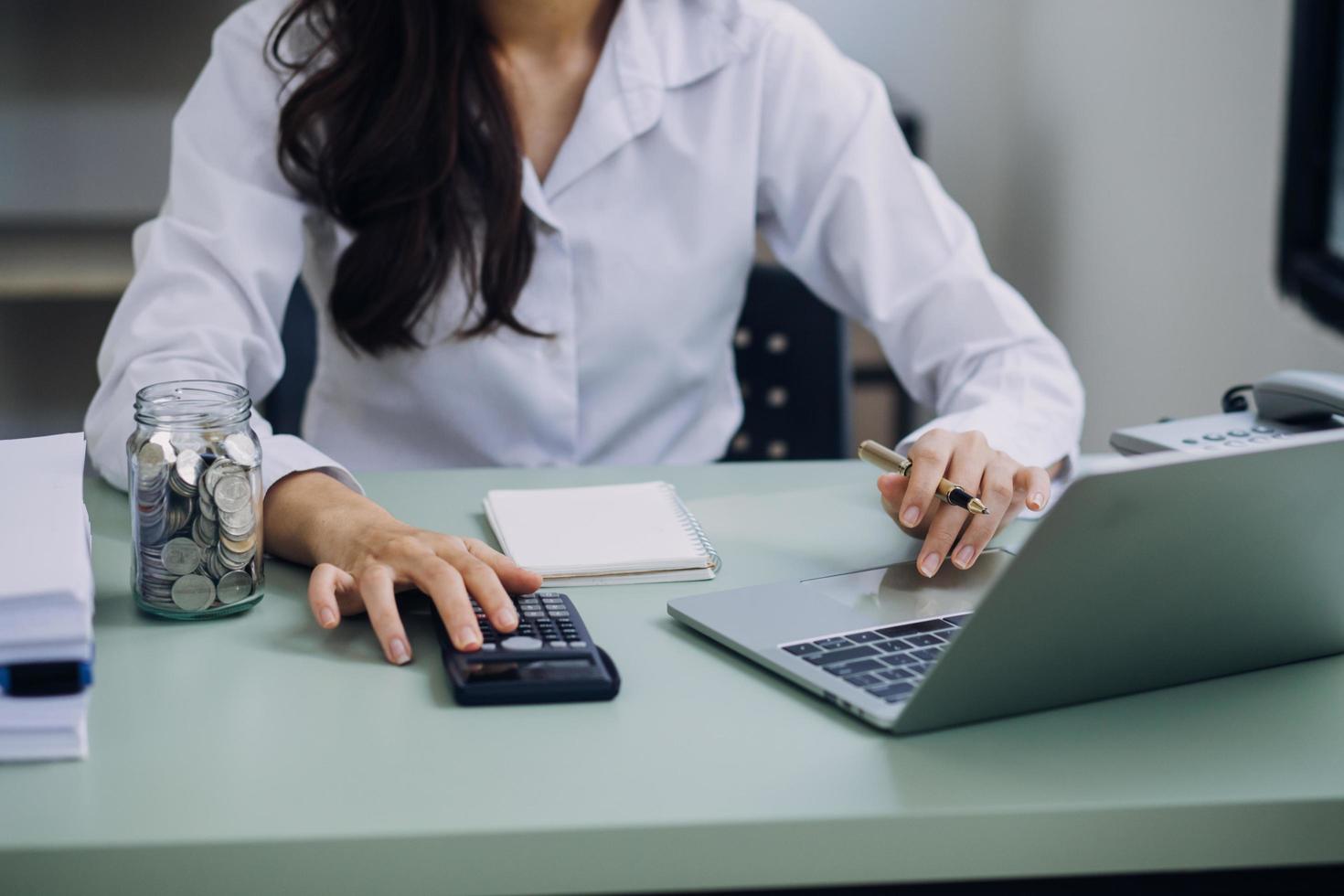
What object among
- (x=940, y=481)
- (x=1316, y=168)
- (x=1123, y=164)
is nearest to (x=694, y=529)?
(x=940, y=481)

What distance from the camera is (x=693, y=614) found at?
2.58 ft

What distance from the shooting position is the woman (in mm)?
1207

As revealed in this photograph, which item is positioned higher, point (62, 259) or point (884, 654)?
point (884, 654)

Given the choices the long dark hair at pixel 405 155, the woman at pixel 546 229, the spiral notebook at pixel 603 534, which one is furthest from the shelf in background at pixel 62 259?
the spiral notebook at pixel 603 534

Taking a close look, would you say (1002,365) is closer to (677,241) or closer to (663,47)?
(677,241)

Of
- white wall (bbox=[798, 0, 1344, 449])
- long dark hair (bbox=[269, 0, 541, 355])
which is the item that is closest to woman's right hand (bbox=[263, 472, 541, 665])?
long dark hair (bbox=[269, 0, 541, 355])

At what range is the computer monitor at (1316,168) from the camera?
1.47 metres

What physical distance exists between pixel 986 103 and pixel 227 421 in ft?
7.94

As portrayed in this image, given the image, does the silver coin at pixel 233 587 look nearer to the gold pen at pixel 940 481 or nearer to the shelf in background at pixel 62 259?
the gold pen at pixel 940 481

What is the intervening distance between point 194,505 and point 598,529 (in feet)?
0.95

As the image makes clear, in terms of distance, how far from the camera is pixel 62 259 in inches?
116

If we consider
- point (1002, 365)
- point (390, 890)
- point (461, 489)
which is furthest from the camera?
point (1002, 365)

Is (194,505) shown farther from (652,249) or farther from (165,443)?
(652,249)

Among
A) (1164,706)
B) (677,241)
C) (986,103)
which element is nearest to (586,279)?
(677,241)
